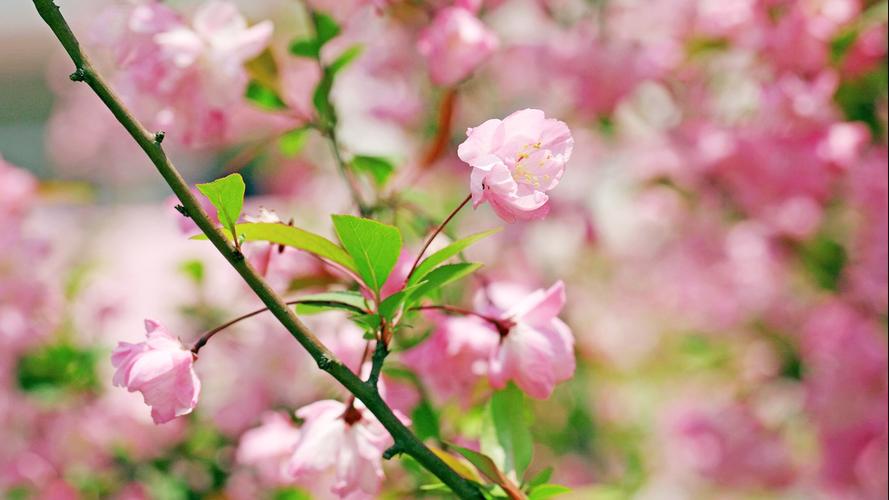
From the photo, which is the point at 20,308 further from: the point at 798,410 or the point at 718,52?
the point at 798,410

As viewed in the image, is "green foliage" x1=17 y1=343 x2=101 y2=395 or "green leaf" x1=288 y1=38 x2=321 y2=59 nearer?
"green leaf" x1=288 y1=38 x2=321 y2=59

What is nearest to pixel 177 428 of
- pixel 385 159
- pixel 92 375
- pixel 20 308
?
pixel 92 375

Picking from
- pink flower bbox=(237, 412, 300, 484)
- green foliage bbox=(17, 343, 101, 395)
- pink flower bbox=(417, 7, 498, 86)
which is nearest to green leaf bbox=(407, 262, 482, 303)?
pink flower bbox=(237, 412, 300, 484)

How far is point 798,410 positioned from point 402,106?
982 millimetres

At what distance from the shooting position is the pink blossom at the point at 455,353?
899mm

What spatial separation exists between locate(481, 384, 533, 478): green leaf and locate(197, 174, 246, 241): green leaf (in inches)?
10.9

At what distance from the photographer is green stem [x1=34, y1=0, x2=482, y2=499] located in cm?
62

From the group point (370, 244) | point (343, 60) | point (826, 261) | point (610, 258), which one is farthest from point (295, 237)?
point (610, 258)

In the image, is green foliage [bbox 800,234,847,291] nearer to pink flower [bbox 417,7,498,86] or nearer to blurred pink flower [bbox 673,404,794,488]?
blurred pink flower [bbox 673,404,794,488]

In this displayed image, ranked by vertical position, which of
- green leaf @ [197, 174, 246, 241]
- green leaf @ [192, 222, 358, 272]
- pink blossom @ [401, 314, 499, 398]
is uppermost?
pink blossom @ [401, 314, 499, 398]

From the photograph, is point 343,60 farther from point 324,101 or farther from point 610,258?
point 610,258

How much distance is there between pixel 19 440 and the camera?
1495mm

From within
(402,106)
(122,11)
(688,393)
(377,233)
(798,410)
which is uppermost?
(402,106)

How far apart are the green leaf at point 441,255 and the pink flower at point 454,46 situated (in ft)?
1.51
